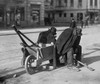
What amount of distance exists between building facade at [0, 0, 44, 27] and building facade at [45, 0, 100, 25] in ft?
52.8

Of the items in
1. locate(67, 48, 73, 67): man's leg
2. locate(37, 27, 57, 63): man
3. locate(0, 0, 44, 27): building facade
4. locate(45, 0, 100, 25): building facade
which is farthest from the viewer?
locate(45, 0, 100, 25): building facade

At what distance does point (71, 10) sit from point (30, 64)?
175 feet

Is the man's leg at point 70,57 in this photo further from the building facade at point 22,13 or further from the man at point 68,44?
the building facade at point 22,13

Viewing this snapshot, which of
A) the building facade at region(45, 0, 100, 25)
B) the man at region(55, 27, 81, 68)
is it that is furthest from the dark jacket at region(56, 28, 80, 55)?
the building facade at region(45, 0, 100, 25)

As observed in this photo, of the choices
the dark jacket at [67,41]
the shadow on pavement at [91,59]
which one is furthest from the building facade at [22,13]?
the dark jacket at [67,41]

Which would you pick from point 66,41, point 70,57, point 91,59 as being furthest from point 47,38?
point 91,59

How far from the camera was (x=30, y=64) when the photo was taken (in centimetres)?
756

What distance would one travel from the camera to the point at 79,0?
60.4m

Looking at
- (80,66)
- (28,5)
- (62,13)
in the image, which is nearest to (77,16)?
(62,13)

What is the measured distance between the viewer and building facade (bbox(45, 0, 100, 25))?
5931 cm

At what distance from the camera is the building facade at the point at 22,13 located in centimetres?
3772

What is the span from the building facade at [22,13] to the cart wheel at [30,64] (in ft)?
92.0

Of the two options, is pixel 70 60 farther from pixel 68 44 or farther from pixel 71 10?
pixel 71 10

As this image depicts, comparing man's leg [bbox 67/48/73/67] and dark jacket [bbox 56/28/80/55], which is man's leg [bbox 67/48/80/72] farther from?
dark jacket [bbox 56/28/80/55]
